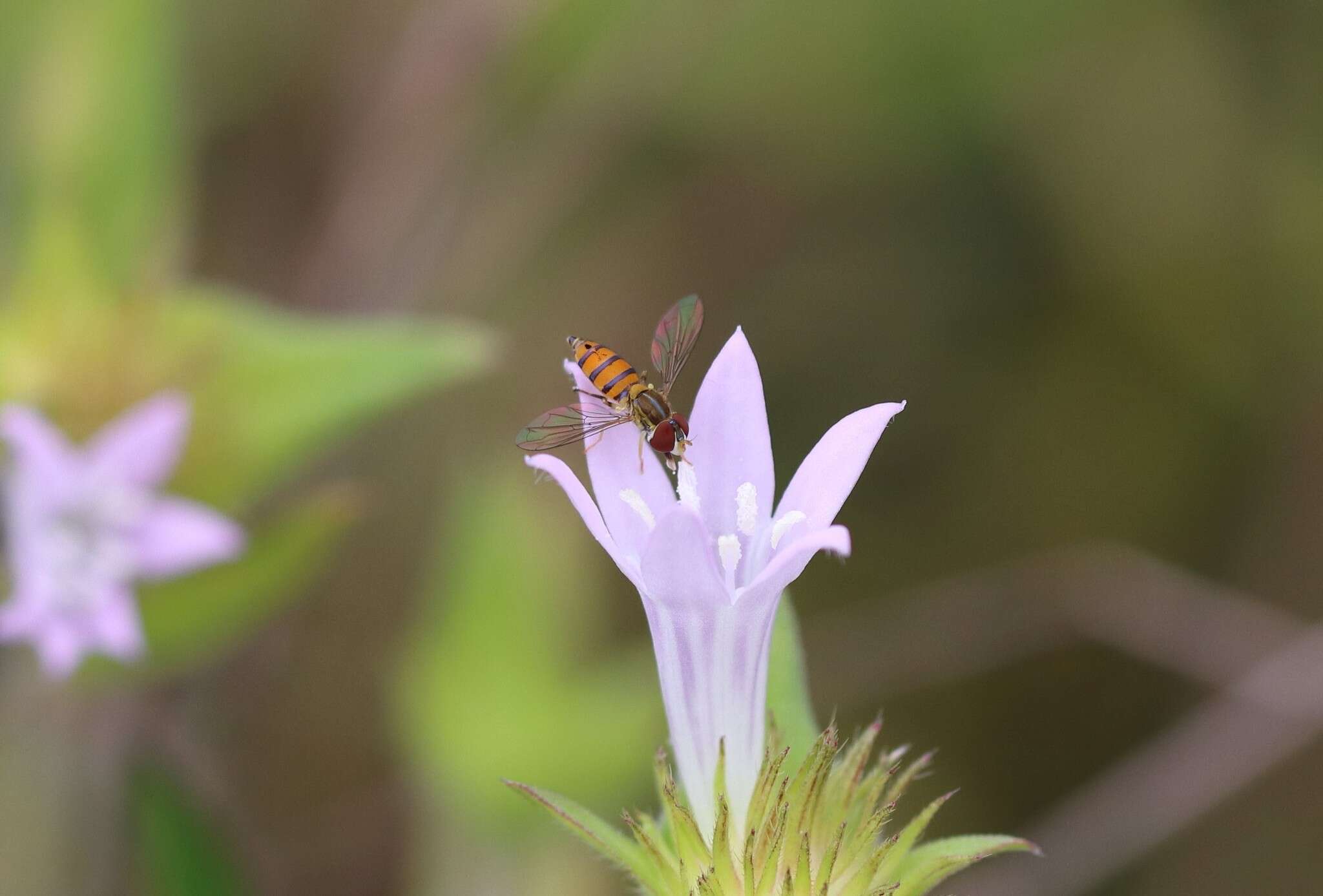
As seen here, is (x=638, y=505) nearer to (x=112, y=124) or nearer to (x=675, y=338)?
(x=675, y=338)

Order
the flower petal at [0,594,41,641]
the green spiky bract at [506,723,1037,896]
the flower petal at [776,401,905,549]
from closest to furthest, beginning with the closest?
the flower petal at [776,401,905,549] < the green spiky bract at [506,723,1037,896] < the flower petal at [0,594,41,641]

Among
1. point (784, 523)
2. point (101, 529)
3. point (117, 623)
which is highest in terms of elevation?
point (101, 529)

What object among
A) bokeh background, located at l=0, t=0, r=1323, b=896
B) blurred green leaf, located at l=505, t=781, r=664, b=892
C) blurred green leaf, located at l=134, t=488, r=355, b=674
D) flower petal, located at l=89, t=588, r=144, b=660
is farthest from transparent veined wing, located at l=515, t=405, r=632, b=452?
flower petal, located at l=89, t=588, r=144, b=660

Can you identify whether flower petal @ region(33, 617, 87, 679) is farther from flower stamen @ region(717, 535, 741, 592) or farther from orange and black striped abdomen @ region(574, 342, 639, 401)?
flower stamen @ region(717, 535, 741, 592)

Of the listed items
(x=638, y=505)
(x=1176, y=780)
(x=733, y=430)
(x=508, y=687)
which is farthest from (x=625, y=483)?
(x=1176, y=780)

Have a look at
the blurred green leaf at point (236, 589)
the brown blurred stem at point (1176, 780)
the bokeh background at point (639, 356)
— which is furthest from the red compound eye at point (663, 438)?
the brown blurred stem at point (1176, 780)

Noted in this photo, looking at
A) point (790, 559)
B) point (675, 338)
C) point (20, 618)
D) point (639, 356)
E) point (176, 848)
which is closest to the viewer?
point (790, 559)
